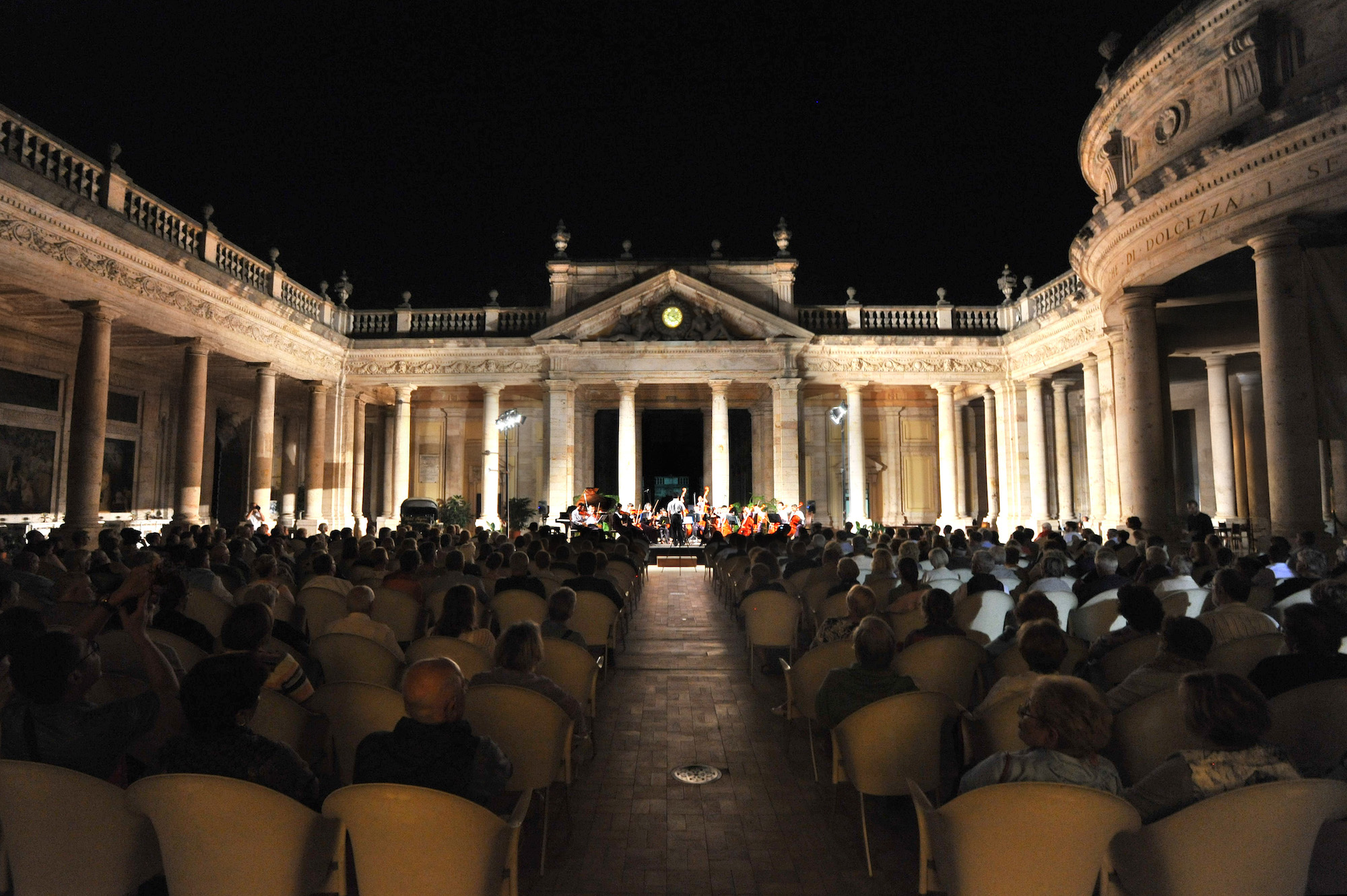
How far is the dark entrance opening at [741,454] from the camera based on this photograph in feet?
88.1

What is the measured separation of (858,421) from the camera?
23.3m

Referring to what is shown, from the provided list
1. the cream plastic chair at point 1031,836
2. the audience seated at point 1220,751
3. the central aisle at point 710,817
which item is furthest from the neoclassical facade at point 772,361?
the cream plastic chair at point 1031,836

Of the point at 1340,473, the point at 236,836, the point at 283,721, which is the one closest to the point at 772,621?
the point at 283,721

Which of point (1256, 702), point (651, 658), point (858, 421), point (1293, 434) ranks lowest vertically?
point (651, 658)

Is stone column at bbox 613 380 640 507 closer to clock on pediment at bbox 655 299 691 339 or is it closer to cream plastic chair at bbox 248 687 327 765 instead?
clock on pediment at bbox 655 299 691 339

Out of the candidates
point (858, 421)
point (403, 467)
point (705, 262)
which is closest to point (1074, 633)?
point (858, 421)

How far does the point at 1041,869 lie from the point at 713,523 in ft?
58.1

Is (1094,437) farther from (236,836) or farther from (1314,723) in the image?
(236,836)

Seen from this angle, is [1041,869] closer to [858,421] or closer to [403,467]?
[858,421]

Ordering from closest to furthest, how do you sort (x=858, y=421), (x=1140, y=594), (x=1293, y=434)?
1. (x=1140, y=594)
2. (x=1293, y=434)
3. (x=858, y=421)

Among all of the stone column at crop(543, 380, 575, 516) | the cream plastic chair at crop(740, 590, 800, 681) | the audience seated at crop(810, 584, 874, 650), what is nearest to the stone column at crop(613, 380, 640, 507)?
the stone column at crop(543, 380, 575, 516)

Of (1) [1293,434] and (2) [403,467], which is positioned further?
(2) [403,467]

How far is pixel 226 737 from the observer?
2.46m

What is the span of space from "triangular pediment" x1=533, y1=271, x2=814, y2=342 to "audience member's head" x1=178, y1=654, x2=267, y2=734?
2056cm
